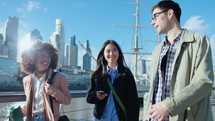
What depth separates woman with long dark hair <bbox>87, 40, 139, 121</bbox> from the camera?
2.47 metres

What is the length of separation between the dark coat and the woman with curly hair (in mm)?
470

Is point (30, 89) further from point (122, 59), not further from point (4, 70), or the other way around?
point (4, 70)

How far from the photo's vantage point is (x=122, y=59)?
9.75ft

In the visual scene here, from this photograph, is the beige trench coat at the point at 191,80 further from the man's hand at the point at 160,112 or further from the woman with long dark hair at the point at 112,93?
the woman with long dark hair at the point at 112,93

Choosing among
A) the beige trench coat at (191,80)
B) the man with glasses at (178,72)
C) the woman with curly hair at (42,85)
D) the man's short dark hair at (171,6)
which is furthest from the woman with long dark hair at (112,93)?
the man's short dark hair at (171,6)

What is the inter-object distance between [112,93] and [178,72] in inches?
43.3

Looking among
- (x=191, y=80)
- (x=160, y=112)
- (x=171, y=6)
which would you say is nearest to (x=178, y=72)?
(x=191, y=80)

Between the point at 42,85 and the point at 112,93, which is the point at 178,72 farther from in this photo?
the point at 42,85

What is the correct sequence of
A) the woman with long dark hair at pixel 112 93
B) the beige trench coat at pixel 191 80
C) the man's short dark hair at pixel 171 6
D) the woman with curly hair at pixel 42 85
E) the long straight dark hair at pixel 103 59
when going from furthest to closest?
the long straight dark hair at pixel 103 59
the woman with long dark hair at pixel 112 93
the woman with curly hair at pixel 42 85
the man's short dark hair at pixel 171 6
the beige trench coat at pixel 191 80

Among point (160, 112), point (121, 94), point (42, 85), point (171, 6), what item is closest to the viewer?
point (160, 112)

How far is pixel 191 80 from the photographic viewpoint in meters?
1.53

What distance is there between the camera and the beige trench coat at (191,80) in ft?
4.69

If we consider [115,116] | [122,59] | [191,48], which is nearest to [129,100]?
[115,116]

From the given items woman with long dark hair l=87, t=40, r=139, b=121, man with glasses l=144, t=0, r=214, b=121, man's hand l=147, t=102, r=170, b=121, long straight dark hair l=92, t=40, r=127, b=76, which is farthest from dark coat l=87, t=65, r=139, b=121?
man's hand l=147, t=102, r=170, b=121
